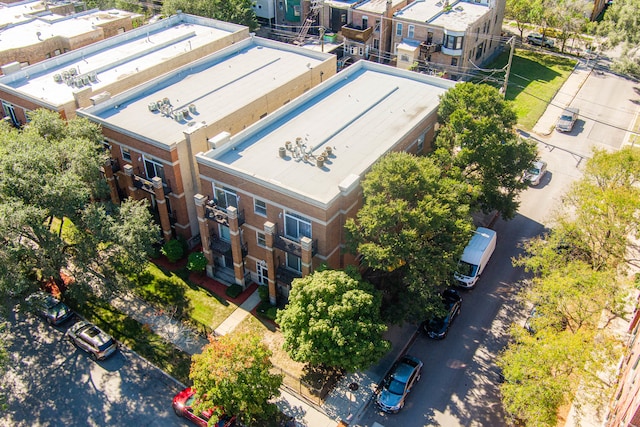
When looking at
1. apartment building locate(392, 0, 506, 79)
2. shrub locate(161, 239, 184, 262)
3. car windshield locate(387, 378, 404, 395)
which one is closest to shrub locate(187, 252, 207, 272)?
shrub locate(161, 239, 184, 262)

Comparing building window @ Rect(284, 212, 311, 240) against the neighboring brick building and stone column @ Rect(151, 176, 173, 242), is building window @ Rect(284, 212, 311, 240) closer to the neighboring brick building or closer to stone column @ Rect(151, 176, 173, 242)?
stone column @ Rect(151, 176, 173, 242)

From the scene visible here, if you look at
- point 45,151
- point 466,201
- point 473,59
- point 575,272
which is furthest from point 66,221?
point 473,59

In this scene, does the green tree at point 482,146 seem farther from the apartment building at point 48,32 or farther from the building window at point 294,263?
the apartment building at point 48,32

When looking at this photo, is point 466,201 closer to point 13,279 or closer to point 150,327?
point 150,327

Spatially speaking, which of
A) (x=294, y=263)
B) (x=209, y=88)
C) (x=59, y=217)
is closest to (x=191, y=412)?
(x=294, y=263)

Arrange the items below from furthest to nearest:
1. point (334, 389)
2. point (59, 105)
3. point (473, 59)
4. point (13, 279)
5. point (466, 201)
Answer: point (473, 59) → point (59, 105) → point (466, 201) → point (334, 389) → point (13, 279)

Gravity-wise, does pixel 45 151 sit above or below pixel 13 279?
above
